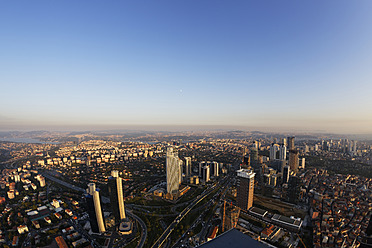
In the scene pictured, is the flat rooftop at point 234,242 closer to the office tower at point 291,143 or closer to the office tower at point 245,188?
the office tower at point 245,188

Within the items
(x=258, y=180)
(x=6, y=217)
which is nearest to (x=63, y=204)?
(x=6, y=217)

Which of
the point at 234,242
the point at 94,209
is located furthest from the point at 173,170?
the point at 234,242

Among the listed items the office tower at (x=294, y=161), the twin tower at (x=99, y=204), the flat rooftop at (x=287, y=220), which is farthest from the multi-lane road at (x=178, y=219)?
the office tower at (x=294, y=161)

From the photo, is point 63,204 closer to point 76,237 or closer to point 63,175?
point 76,237

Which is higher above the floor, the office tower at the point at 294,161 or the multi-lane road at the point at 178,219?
the office tower at the point at 294,161

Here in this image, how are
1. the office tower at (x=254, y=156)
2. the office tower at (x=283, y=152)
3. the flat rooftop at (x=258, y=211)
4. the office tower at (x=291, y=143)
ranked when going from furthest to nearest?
the office tower at (x=291, y=143) < the office tower at (x=283, y=152) < the office tower at (x=254, y=156) < the flat rooftop at (x=258, y=211)

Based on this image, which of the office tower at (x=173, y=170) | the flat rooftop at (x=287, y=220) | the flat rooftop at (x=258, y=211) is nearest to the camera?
the flat rooftop at (x=287, y=220)

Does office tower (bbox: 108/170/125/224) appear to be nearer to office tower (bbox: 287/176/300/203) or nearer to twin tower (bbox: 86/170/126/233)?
twin tower (bbox: 86/170/126/233)
